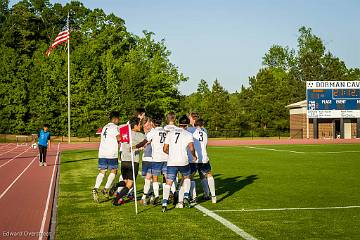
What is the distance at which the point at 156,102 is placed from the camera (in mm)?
69062

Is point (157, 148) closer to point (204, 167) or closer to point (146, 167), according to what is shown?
point (146, 167)

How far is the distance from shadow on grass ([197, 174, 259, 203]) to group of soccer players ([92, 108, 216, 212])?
3.35 ft

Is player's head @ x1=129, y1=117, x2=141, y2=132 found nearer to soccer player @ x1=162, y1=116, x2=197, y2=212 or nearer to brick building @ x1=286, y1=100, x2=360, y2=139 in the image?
soccer player @ x1=162, y1=116, x2=197, y2=212

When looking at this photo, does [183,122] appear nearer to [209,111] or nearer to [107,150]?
[107,150]

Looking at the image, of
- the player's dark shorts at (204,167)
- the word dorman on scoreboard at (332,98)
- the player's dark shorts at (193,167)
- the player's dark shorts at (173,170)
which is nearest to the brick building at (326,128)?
the word dorman on scoreboard at (332,98)

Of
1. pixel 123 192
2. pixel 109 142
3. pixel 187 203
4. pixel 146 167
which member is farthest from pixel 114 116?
pixel 187 203

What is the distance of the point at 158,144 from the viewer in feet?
37.4

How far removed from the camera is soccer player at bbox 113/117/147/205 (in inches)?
454

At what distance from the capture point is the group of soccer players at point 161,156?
35.4 feet

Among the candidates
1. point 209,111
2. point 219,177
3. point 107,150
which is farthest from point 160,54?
point 107,150

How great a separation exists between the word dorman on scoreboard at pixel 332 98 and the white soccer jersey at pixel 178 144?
148 ft

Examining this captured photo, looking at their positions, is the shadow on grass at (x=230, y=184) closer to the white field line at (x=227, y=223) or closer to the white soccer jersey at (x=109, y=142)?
the white field line at (x=227, y=223)

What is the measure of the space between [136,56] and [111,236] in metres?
68.0

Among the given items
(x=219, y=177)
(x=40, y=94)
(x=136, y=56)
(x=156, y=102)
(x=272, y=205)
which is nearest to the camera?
(x=272, y=205)
